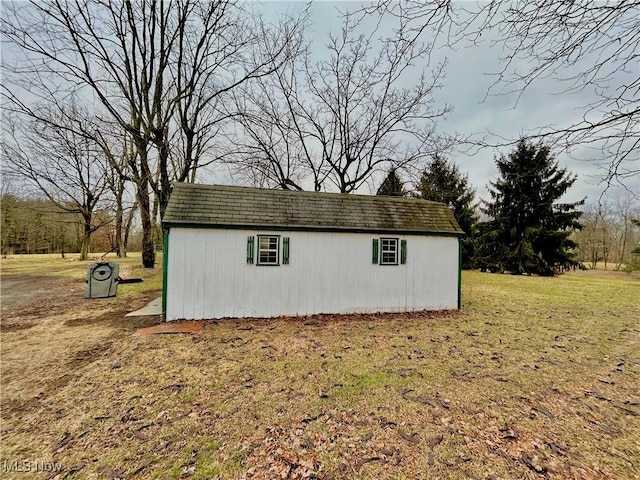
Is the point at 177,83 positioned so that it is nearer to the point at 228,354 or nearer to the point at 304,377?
the point at 228,354

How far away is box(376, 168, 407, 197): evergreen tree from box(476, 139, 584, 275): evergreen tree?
6919 millimetres

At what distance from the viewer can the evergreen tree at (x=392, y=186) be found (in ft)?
54.0

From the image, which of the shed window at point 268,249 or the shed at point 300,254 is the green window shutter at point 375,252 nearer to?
the shed at point 300,254

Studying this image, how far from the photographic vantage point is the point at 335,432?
9.77 ft

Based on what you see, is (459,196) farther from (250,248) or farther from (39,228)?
(39,228)

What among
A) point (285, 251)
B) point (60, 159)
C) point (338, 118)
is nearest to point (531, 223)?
point (338, 118)

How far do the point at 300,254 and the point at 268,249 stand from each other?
0.91m

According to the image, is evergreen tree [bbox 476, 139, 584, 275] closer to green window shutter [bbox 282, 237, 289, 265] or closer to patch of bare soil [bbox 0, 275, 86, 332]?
green window shutter [bbox 282, 237, 289, 265]

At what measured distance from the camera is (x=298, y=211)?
8.09 metres

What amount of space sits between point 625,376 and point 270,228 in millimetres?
7527

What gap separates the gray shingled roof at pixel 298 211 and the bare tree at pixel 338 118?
7363 millimetres

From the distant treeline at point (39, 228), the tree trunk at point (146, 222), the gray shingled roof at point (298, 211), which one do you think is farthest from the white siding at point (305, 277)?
the distant treeline at point (39, 228)

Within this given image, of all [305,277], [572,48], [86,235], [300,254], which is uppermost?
[572,48]

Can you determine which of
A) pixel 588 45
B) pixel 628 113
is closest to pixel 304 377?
pixel 628 113
